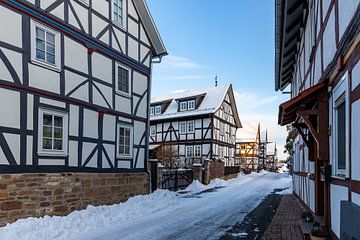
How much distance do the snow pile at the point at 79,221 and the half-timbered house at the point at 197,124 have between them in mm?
17379

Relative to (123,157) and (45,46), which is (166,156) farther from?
(45,46)

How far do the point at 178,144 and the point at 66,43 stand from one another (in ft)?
75.9

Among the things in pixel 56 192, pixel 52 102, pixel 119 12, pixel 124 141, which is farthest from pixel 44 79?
pixel 119 12

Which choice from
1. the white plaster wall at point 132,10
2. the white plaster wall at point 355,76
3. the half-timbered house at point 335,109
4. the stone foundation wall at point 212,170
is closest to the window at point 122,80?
the white plaster wall at point 132,10

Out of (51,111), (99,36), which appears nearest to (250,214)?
(51,111)

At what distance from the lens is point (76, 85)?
1128 cm

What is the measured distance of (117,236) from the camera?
835 centimetres

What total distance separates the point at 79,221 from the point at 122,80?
617 cm

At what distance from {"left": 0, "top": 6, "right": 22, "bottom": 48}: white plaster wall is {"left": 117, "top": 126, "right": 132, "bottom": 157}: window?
17.9 feet

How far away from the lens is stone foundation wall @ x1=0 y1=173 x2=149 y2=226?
342 inches

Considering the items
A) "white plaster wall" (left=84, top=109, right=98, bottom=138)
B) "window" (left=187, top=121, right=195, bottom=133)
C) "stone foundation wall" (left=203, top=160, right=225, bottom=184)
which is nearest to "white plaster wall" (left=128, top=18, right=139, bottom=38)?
"white plaster wall" (left=84, top=109, right=98, bottom=138)

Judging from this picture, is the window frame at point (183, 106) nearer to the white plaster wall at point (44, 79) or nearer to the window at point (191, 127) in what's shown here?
the window at point (191, 127)

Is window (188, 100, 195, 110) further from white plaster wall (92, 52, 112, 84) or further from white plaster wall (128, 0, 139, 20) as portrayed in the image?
white plaster wall (92, 52, 112, 84)

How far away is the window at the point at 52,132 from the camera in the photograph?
9789 millimetres
